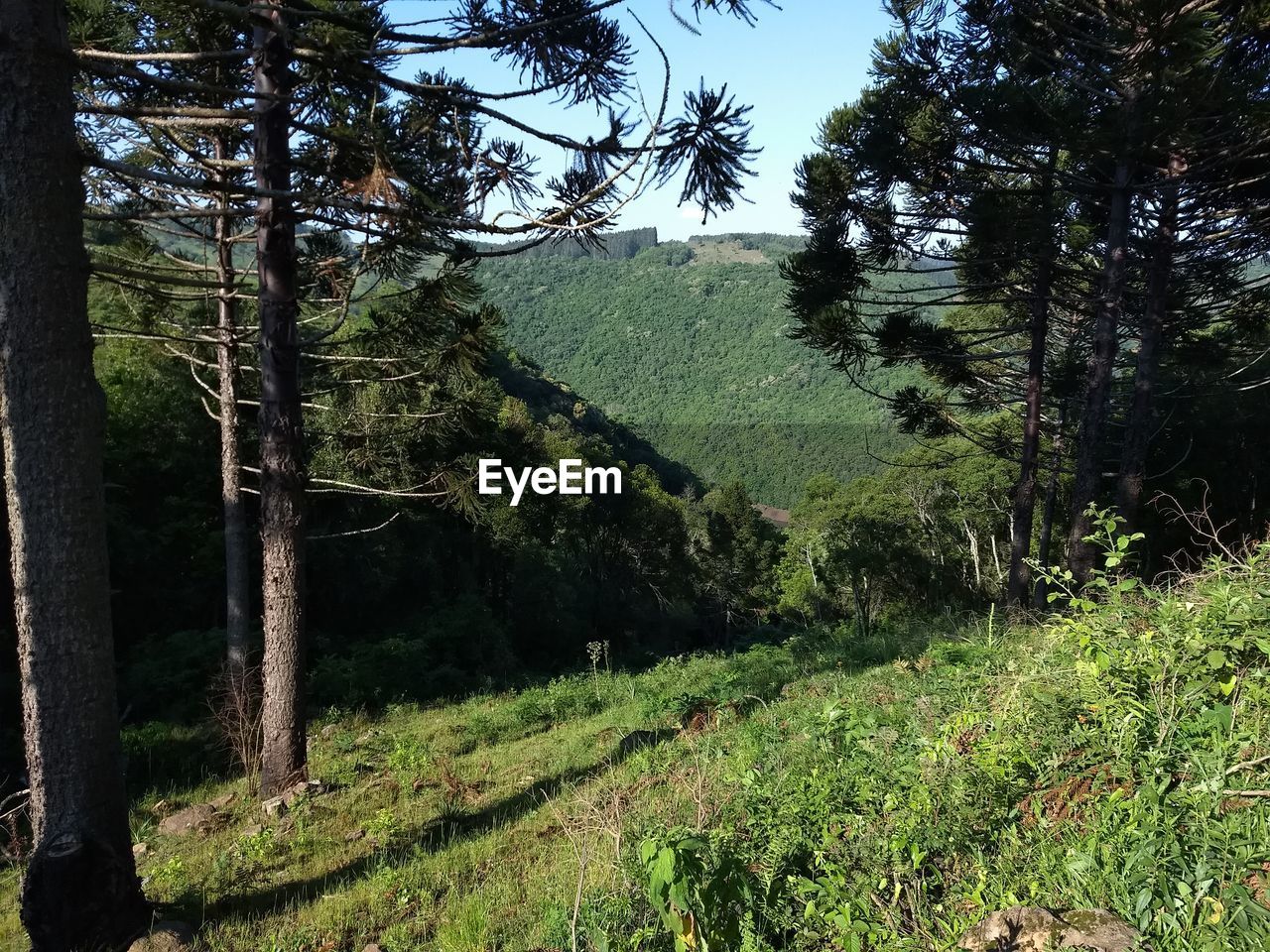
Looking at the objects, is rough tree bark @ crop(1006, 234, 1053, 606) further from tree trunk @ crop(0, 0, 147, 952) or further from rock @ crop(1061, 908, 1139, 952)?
tree trunk @ crop(0, 0, 147, 952)

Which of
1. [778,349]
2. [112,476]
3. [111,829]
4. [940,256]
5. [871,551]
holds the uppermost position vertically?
[778,349]

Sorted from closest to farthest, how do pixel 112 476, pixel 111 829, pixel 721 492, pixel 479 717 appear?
pixel 111 829 → pixel 479 717 → pixel 112 476 → pixel 721 492

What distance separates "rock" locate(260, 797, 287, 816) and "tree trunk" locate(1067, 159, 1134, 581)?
7994mm

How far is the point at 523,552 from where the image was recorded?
22469mm

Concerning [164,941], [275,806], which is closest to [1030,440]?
[275,806]

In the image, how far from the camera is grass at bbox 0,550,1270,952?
2.39 meters

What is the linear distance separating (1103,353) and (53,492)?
30.5ft

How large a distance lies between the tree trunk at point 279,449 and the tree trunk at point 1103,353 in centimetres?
785

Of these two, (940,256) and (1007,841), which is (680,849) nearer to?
(1007,841)

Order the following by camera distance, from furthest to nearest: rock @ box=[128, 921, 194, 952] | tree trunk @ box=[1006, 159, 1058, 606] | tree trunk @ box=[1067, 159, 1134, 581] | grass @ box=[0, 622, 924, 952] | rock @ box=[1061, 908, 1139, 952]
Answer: tree trunk @ box=[1006, 159, 1058, 606]
tree trunk @ box=[1067, 159, 1134, 581]
grass @ box=[0, 622, 924, 952]
rock @ box=[128, 921, 194, 952]
rock @ box=[1061, 908, 1139, 952]

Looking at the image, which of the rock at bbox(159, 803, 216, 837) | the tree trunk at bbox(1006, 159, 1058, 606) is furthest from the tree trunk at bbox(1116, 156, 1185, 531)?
the rock at bbox(159, 803, 216, 837)

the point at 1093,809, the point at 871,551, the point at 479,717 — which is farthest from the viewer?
the point at 871,551

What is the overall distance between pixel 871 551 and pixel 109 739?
89.2 feet

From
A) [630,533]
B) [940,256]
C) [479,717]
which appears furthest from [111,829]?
[630,533]
